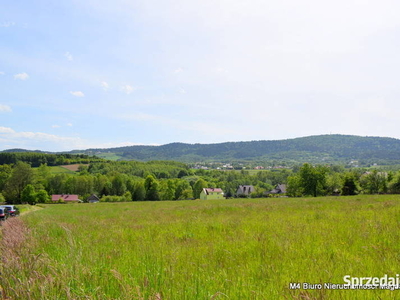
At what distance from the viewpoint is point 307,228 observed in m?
7.79

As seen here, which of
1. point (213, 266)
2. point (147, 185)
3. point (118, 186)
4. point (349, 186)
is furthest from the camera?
point (118, 186)

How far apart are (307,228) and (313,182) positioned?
6365 cm

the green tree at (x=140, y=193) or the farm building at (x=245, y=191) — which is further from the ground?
the green tree at (x=140, y=193)

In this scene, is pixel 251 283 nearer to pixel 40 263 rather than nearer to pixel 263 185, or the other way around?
pixel 40 263

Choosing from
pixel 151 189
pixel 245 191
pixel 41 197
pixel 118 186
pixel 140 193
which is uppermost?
pixel 151 189

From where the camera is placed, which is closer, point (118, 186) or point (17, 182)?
point (17, 182)

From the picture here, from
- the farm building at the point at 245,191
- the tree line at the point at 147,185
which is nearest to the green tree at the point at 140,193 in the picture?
the tree line at the point at 147,185

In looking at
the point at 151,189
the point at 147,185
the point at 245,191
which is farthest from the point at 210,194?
the point at 245,191

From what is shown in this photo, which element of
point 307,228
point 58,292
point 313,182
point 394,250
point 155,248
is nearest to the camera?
point 58,292

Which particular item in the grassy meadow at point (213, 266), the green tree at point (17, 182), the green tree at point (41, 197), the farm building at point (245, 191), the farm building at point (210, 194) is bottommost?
the farm building at point (245, 191)

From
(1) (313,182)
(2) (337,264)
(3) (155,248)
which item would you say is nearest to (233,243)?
(3) (155,248)

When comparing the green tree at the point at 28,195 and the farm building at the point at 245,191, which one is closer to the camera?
the green tree at the point at 28,195

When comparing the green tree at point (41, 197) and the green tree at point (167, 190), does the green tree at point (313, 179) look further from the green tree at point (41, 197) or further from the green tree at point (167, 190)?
the green tree at point (41, 197)

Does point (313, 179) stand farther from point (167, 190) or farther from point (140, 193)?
point (140, 193)
